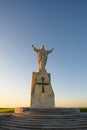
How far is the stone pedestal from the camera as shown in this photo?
64.9 ft

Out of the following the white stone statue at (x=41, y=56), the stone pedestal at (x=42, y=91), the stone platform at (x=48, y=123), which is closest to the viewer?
the stone platform at (x=48, y=123)

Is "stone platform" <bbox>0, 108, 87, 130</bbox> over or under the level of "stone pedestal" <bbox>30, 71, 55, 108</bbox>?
under

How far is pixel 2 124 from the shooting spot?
12719 millimetres

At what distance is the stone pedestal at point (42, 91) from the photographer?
19.8 metres

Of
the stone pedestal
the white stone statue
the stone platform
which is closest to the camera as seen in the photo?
the stone platform

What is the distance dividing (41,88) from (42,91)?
330 mm

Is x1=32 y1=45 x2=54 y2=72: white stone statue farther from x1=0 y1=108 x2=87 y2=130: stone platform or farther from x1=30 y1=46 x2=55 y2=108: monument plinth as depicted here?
x1=0 y1=108 x2=87 y2=130: stone platform

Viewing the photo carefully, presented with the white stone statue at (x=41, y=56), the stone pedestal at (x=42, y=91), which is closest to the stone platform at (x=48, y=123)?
the stone pedestal at (x=42, y=91)

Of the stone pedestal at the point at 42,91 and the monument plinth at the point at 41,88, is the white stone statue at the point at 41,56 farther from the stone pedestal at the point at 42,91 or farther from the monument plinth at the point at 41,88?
the stone pedestal at the point at 42,91

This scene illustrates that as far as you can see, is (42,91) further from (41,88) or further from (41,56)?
(41,56)

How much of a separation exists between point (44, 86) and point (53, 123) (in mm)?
8749

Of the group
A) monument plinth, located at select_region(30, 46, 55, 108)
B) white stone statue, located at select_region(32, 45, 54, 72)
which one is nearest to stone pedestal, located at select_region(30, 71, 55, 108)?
monument plinth, located at select_region(30, 46, 55, 108)

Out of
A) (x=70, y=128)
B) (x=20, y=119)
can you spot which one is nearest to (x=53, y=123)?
(x=70, y=128)

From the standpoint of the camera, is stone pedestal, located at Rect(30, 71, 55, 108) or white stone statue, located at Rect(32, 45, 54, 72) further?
white stone statue, located at Rect(32, 45, 54, 72)
